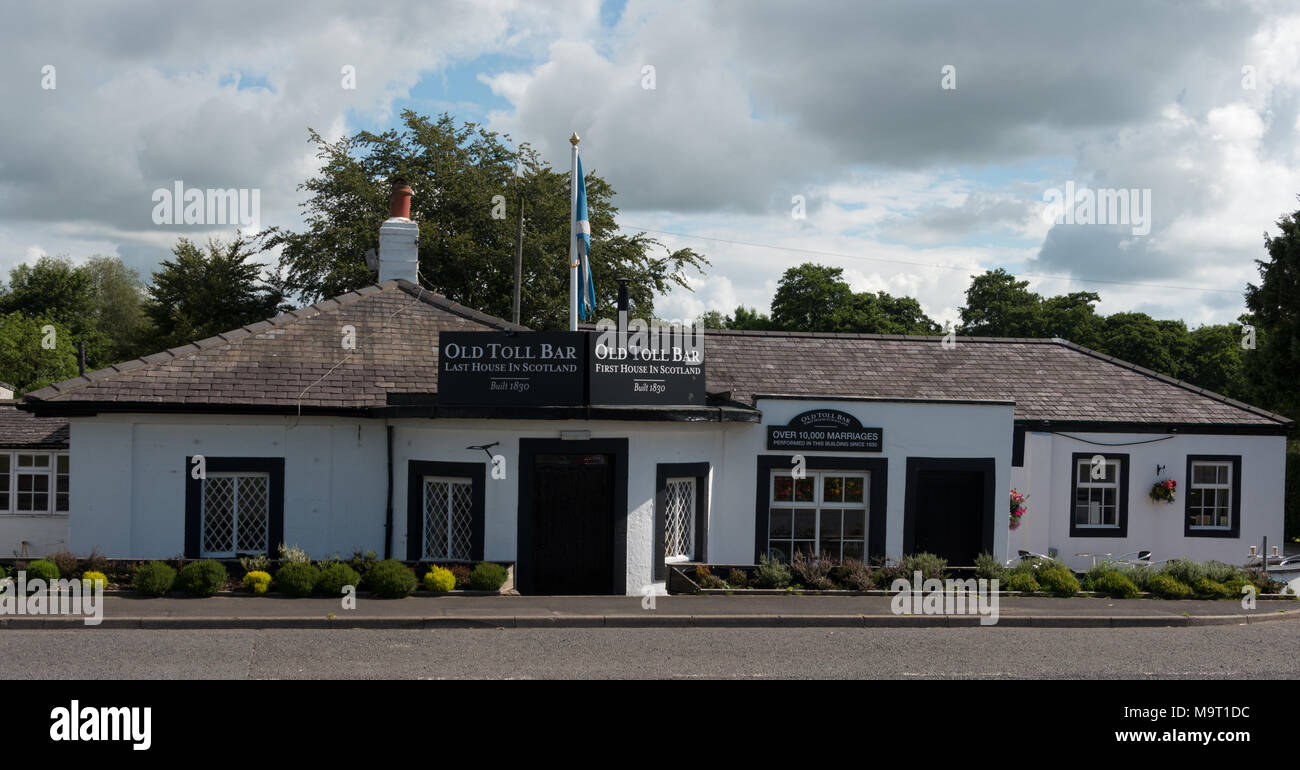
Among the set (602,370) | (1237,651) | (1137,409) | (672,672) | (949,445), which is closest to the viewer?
(672,672)

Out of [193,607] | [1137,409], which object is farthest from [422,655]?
[1137,409]

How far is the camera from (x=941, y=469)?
60.3 feet

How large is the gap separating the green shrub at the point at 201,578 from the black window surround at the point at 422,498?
289 centimetres

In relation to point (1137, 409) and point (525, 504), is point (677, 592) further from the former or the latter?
point (1137, 409)

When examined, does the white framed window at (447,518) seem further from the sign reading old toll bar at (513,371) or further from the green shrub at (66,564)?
the green shrub at (66,564)

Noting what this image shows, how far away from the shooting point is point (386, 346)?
743 inches

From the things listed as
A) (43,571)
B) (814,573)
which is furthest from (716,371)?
(43,571)

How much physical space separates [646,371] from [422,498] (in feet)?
13.6

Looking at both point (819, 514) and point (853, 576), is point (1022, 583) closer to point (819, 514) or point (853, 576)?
point (853, 576)

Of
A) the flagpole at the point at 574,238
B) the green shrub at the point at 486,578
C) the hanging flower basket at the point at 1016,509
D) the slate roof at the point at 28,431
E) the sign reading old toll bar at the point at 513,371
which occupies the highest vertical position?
the flagpole at the point at 574,238

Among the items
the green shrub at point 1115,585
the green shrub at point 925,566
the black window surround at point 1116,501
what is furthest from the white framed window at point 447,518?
the black window surround at point 1116,501

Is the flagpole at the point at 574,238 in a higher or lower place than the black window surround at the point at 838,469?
higher

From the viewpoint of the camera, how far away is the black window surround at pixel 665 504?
16.6m

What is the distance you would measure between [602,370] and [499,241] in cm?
2740
